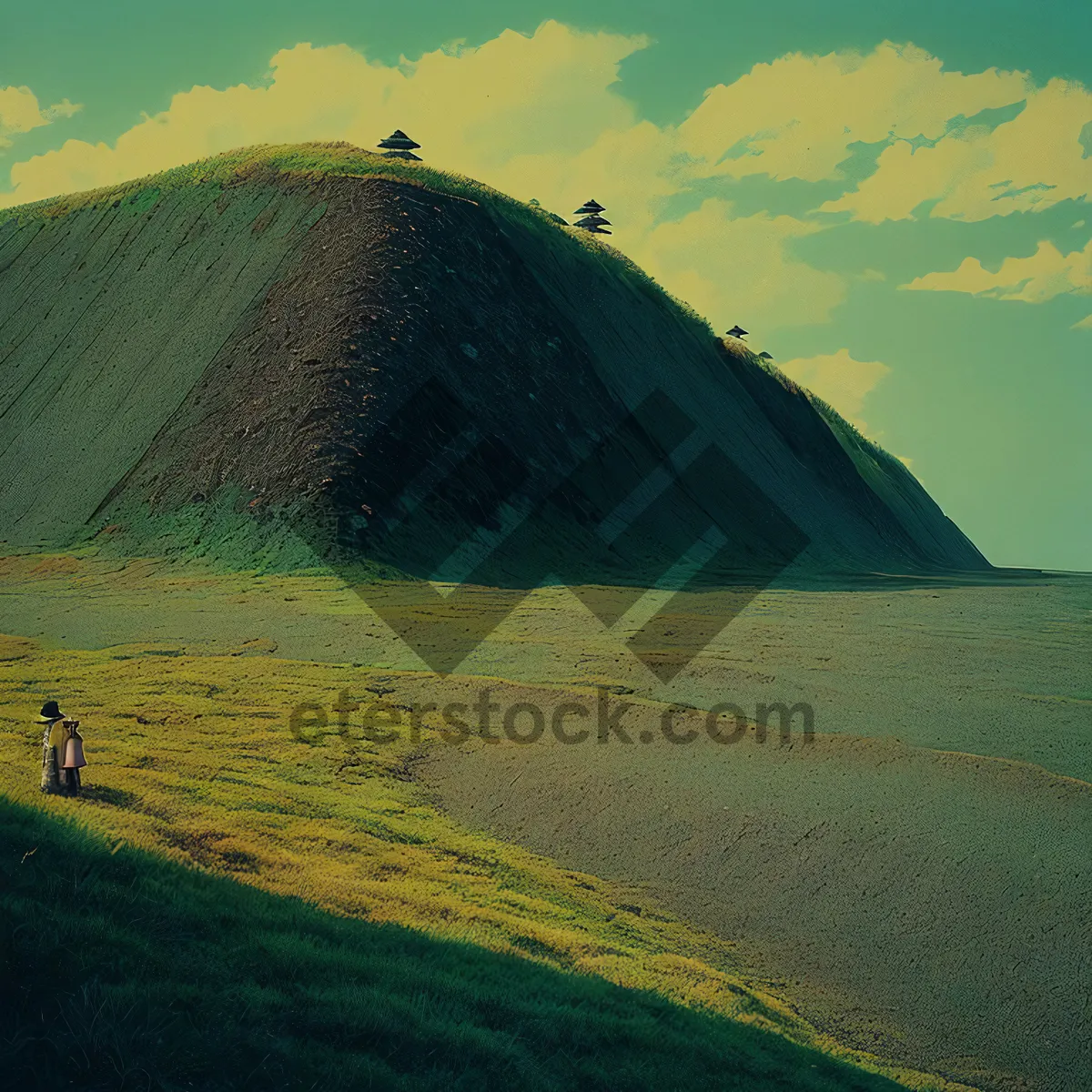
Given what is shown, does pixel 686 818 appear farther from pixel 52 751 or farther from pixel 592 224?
pixel 592 224

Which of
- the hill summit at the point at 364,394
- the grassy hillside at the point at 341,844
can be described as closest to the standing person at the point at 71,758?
the grassy hillside at the point at 341,844

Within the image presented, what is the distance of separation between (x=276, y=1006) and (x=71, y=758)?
16.8 ft

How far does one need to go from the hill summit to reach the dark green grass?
3246cm

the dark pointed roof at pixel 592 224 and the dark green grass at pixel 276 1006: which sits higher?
the dark pointed roof at pixel 592 224

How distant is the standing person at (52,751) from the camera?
12039 millimetres

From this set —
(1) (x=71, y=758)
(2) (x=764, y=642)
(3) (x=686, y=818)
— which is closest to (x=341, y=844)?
(1) (x=71, y=758)

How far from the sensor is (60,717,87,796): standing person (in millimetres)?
12031

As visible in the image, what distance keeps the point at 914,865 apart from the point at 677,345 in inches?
2549

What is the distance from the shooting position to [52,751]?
478 inches

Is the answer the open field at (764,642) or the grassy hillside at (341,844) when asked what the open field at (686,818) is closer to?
the grassy hillside at (341,844)

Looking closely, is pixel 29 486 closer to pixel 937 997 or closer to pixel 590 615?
pixel 590 615

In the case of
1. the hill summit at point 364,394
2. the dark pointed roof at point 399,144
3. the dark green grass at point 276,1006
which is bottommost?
the dark green grass at point 276,1006

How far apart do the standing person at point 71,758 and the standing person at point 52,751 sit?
4 centimetres

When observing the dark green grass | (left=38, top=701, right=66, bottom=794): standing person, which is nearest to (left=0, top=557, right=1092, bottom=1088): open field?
(left=38, top=701, right=66, bottom=794): standing person
